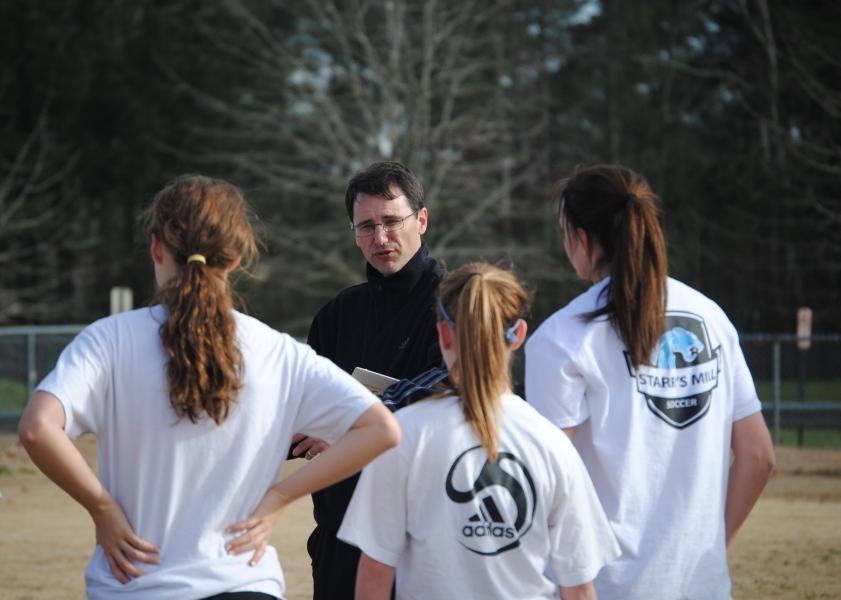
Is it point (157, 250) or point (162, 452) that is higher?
point (157, 250)

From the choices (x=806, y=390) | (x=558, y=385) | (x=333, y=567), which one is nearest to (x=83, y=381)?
(x=558, y=385)

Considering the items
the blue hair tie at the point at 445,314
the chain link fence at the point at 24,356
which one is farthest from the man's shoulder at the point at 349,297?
the chain link fence at the point at 24,356

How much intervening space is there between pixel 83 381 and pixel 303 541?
684cm

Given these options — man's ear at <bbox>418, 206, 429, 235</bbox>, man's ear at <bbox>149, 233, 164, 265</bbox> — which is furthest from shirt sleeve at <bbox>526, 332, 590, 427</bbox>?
man's ear at <bbox>418, 206, 429, 235</bbox>

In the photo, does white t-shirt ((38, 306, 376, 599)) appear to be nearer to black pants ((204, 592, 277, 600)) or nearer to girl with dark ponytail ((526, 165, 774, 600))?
black pants ((204, 592, 277, 600))

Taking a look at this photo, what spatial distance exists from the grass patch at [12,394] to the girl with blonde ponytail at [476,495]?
15656mm

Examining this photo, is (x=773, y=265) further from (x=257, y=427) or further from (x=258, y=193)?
(x=257, y=427)

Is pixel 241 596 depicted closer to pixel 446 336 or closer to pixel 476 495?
pixel 476 495

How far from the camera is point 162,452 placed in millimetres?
2676

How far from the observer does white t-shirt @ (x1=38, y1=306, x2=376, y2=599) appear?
2658 mm

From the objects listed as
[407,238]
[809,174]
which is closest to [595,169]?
[407,238]

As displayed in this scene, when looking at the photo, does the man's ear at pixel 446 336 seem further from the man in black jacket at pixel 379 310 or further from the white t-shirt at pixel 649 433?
the man in black jacket at pixel 379 310

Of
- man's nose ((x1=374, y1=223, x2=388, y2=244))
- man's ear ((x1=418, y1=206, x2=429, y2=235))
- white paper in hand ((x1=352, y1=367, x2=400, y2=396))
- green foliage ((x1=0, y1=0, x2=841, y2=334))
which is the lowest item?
white paper in hand ((x1=352, y1=367, x2=400, y2=396))

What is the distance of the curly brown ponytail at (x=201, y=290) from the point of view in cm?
266
